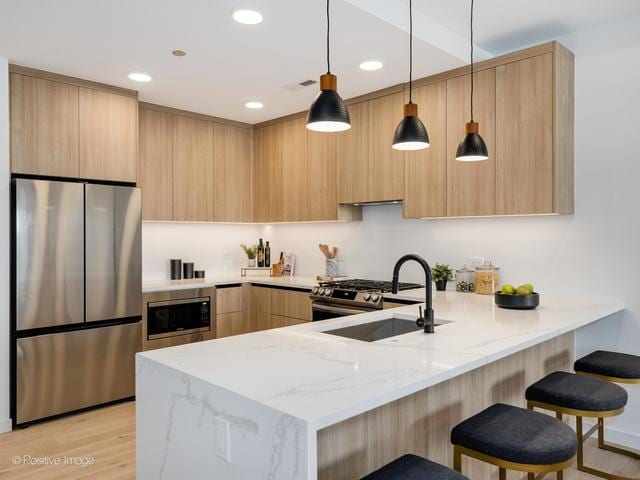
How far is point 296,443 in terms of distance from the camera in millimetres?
1190

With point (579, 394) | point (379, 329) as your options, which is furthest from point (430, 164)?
point (579, 394)

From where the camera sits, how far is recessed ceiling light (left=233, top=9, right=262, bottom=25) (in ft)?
8.73

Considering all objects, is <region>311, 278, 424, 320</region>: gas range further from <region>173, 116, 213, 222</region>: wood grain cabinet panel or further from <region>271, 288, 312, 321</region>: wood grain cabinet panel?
<region>173, 116, 213, 222</region>: wood grain cabinet panel

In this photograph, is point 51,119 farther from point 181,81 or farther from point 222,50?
point 222,50

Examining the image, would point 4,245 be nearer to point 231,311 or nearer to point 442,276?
point 231,311

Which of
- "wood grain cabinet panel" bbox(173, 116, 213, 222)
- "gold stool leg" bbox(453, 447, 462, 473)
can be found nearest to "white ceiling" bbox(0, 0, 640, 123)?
"wood grain cabinet panel" bbox(173, 116, 213, 222)

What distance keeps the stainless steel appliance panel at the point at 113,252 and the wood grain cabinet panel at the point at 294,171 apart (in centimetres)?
154

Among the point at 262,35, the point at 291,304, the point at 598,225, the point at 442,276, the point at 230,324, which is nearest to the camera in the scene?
the point at 262,35

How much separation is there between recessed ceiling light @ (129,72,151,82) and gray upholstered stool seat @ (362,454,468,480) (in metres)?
3.31

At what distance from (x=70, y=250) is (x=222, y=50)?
1810 millimetres

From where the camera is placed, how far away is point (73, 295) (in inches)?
141

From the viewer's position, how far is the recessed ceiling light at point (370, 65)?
344 cm

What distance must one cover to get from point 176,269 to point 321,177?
5.65 ft

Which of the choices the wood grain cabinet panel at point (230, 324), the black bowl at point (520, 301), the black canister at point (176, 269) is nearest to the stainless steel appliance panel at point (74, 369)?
the wood grain cabinet panel at point (230, 324)
